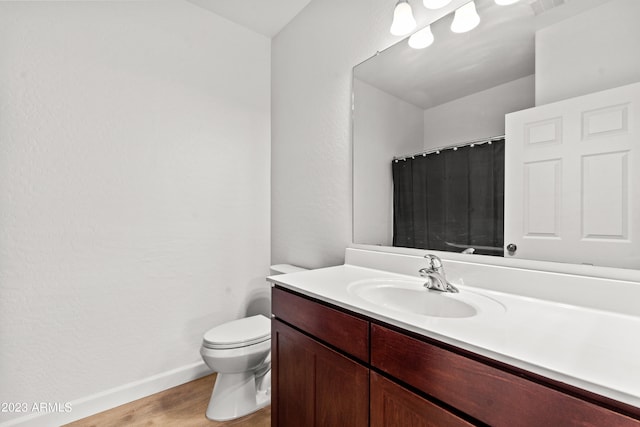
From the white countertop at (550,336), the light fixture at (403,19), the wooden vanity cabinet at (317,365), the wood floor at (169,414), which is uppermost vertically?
the light fixture at (403,19)

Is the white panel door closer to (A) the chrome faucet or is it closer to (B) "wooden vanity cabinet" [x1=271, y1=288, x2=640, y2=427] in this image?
(A) the chrome faucet

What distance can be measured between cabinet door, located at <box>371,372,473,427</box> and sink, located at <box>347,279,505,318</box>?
0.23 metres

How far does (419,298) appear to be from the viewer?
1109 mm

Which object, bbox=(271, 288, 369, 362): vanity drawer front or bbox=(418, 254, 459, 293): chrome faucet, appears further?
bbox=(418, 254, 459, 293): chrome faucet

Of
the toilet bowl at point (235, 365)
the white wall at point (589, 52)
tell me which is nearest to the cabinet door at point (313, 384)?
the toilet bowl at point (235, 365)

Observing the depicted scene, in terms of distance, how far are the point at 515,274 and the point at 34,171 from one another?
215 cm

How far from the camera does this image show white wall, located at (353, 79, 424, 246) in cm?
139

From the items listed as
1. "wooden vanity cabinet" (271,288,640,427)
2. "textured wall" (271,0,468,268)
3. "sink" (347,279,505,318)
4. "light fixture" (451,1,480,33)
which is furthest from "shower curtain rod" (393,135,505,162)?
"wooden vanity cabinet" (271,288,640,427)

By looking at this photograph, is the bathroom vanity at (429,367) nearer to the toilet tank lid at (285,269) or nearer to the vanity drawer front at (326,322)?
the vanity drawer front at (326,322)

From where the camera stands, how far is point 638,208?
0.81 meters

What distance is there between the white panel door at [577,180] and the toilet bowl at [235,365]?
1285 mm

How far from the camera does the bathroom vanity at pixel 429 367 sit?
0.51 metres

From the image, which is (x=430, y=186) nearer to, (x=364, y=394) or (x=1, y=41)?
(x=364, y=394)

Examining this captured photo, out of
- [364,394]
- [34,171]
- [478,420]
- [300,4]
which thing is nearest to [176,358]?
[34,171]
